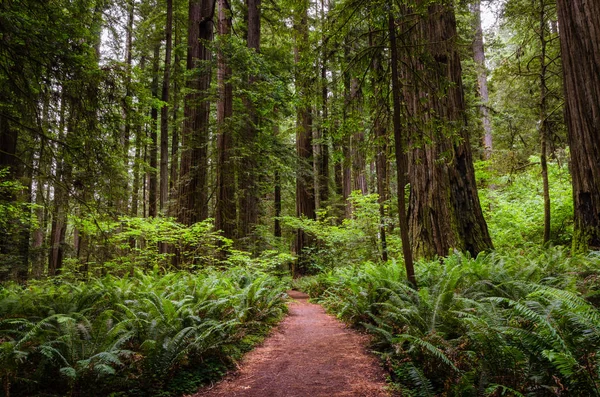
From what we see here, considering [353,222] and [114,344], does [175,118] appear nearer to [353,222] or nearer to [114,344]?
[353,222]

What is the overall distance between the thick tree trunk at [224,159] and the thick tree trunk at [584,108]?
26.5 ft

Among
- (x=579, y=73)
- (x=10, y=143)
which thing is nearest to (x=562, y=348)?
(x=579, y=73)

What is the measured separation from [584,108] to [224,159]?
8575 mm

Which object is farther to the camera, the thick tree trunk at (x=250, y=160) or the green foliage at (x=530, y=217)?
the thick tree trunk at (x=250, y=160)

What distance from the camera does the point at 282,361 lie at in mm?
4109

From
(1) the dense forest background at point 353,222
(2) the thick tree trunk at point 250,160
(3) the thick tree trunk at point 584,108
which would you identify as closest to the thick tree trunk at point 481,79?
(1) the dense forest background at point 353,222

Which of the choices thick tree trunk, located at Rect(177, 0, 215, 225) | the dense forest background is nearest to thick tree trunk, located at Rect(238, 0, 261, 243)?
the dense forest background

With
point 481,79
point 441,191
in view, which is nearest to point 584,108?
point 441,191

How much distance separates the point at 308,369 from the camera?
3697 mm

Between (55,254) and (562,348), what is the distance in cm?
1605

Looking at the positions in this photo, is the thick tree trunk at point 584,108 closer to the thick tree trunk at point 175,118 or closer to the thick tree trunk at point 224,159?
the thick tree trunk at point 224,159

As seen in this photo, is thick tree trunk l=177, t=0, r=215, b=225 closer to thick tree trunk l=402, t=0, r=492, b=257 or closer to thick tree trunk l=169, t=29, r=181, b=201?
thick tree trunk l=169, t=29, r=181, b=201

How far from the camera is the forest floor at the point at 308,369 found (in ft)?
10.3

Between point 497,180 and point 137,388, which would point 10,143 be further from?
point 497,180
